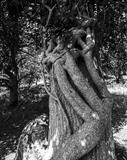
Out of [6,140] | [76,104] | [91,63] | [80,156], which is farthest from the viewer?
[6,140]

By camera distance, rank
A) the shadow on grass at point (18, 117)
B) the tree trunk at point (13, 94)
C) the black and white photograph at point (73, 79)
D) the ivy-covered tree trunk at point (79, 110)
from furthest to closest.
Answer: the tree trunk at point (13, 94)
the shadow on grass at point (18, 117)
the black and white photograph at point (73, 79)
the ivy-covered tree trunk at point (79, 110)

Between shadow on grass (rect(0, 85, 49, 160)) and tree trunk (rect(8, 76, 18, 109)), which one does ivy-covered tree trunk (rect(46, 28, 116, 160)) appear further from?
tree trunk (rect(8, 76, 18, 109))

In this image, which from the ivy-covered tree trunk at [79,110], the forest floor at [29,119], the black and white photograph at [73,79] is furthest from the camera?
the forest floor at [29,119]

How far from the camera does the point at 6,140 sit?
16.7 feet

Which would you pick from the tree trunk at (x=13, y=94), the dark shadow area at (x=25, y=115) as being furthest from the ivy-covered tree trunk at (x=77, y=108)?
the tree trunk at (x=13, y=94)

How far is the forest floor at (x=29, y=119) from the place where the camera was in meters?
4.30

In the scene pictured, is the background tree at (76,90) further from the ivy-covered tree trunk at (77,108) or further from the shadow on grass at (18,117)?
the shadow on grass at (18,117)

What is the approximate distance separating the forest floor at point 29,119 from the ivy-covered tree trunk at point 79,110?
1.31 metres

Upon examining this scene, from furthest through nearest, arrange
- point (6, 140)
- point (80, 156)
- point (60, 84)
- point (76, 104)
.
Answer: point (6, 140)
point (60, 84)
point (76, 104)
point (80, 156)

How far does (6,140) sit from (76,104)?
401 cm

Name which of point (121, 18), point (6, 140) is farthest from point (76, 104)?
point (6, 140)

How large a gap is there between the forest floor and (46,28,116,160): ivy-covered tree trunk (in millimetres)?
1311

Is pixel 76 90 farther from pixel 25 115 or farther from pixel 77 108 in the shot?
pixel 25 115

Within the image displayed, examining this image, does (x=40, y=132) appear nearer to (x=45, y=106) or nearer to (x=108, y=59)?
(x=108, y=59)
